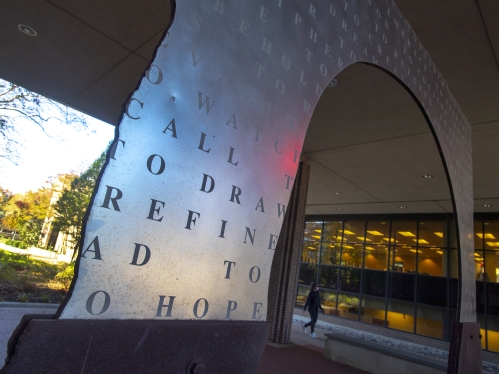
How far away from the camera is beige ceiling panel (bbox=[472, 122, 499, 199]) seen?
21.1 feet

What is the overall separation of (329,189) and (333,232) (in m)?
5.80

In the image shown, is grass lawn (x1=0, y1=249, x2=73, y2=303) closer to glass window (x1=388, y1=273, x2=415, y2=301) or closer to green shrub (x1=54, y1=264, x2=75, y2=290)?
green shrub (x1=54, y1=264, x2=75, y2=290)

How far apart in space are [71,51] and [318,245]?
15.1m

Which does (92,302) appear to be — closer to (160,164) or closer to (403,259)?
(160,164)

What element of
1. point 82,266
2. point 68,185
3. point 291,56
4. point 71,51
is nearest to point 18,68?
point 71,51

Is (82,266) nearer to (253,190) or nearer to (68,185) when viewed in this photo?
(253,190)

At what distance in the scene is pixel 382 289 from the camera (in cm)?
1491

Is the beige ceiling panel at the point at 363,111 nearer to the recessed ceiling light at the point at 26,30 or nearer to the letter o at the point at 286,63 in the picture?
the letter o at the point at 286,63

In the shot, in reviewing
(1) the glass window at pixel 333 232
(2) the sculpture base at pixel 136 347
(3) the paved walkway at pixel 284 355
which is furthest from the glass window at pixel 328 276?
(2) the sculpture base at pixel 136 347

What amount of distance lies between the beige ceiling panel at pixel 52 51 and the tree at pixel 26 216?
12.3m

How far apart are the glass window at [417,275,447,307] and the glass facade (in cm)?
4

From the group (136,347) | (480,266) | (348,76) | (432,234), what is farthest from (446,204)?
(136,347)

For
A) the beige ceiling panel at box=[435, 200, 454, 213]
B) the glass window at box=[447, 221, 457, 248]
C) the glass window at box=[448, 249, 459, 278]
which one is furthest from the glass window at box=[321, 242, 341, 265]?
the beige ceiling panel at box=[435, 200, 454, 213]

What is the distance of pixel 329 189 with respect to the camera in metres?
12.3
